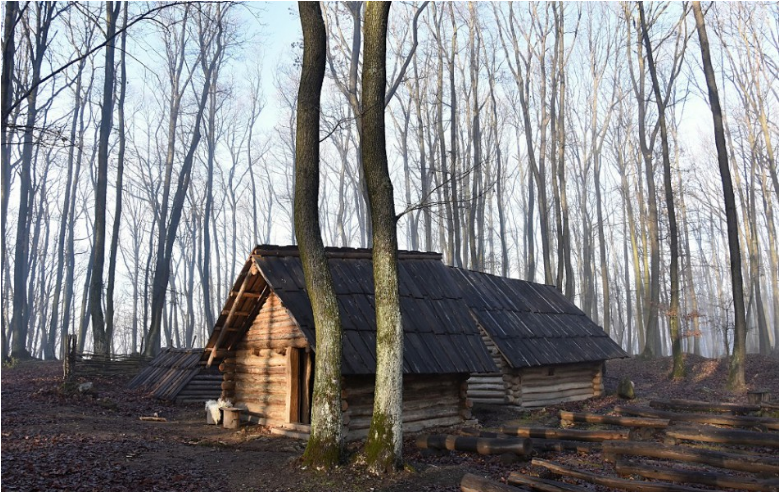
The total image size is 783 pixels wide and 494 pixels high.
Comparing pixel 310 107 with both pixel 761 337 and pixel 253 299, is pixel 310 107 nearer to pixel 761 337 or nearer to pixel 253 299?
pixel 253 299

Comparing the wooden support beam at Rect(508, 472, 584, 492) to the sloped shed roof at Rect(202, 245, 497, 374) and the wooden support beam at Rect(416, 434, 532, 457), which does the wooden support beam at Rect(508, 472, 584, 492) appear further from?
the sloped shed roof at Rect(202, 245, 497, 374)

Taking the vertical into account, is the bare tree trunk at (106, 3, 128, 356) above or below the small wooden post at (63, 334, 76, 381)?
above

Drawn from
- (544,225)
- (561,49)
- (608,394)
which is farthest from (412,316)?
(561,49)

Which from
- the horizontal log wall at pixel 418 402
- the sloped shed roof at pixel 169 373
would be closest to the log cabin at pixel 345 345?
the horizontal log wall at pixel 418 402

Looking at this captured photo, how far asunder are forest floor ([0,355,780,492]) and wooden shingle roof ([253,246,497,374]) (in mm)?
1835

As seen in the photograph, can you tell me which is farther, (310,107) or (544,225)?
(544,225)

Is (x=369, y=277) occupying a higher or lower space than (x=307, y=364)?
higher

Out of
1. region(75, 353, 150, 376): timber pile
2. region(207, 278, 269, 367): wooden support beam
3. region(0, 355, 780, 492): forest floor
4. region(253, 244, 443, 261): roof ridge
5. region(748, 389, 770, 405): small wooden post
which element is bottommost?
region(0, 355, 780, 492): forest floor

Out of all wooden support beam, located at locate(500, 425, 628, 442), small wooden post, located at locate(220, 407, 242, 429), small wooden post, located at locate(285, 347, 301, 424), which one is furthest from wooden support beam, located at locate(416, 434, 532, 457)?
small wooden post, located at locate(220, 407, 242, 429)

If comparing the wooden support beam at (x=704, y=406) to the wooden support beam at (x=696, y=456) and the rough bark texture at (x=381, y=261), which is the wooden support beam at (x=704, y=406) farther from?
the rough bark texture at (x=381, y=261)

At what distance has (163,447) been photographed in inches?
433

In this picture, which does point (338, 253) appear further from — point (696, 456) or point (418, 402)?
point (696, 456)

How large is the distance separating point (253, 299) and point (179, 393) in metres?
5.70

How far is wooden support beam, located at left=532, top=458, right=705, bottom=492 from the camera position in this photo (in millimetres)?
7254
